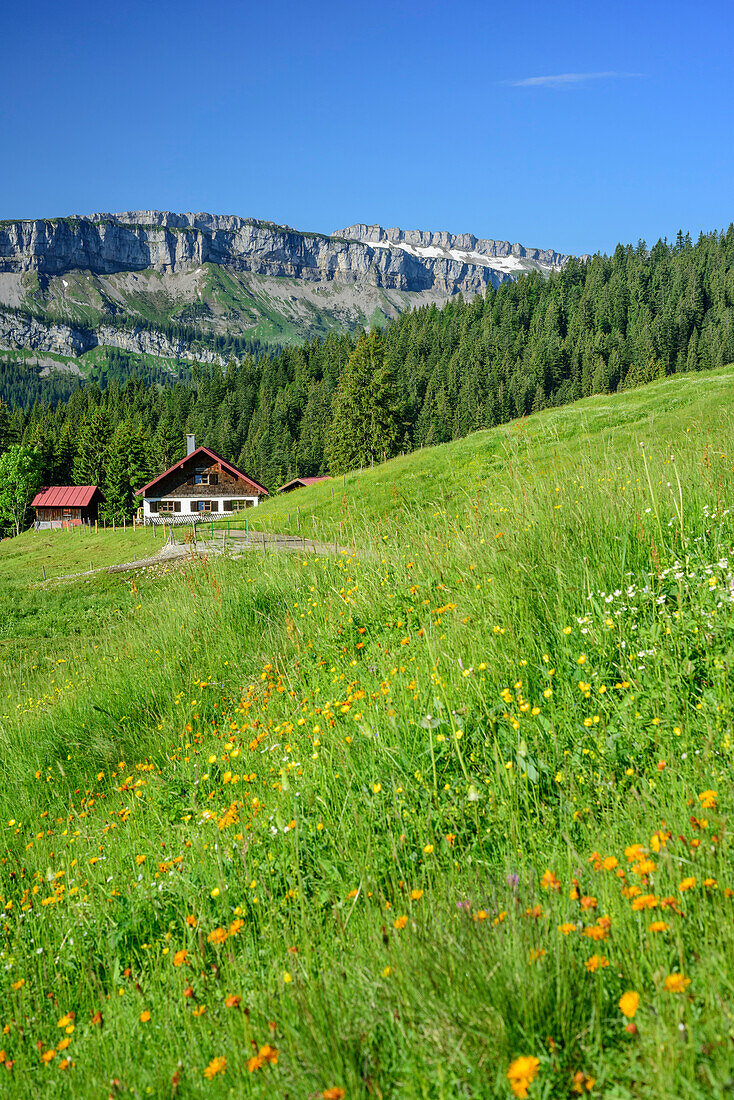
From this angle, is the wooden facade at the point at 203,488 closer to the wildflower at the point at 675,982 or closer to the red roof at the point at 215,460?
the red roof at the point at 215,460

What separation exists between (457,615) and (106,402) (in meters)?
149

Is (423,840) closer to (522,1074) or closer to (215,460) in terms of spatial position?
(522,1074)

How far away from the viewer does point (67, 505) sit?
8319 centimetres

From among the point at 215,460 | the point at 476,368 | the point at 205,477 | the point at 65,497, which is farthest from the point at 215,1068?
the point at 476,368

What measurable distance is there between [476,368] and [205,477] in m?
82.0

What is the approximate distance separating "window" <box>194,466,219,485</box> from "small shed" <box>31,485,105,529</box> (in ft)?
85.0

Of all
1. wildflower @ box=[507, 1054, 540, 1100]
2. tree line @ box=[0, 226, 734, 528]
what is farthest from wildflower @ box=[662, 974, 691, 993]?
tree line @ box=[0, 226, 734, 528]

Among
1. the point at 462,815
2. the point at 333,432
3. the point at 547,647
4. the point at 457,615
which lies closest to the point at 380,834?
the point at 462,815

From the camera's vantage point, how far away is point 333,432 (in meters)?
60.4

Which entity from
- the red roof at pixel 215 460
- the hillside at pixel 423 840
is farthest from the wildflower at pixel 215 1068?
the red roof at pixel 215 460

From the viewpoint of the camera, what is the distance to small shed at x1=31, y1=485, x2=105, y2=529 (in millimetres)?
83188

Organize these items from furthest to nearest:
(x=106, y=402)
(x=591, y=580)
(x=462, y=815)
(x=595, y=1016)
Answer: (x=106, y=402) < (x=591, y=580) < (x=462, y=815) < (x=595, y=1016)

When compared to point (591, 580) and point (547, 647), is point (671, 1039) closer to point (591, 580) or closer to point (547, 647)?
point (547, 647)

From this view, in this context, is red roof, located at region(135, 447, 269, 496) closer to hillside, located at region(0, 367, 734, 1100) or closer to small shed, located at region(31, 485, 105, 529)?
small shed, located at region(31, 485, 105, 529)
